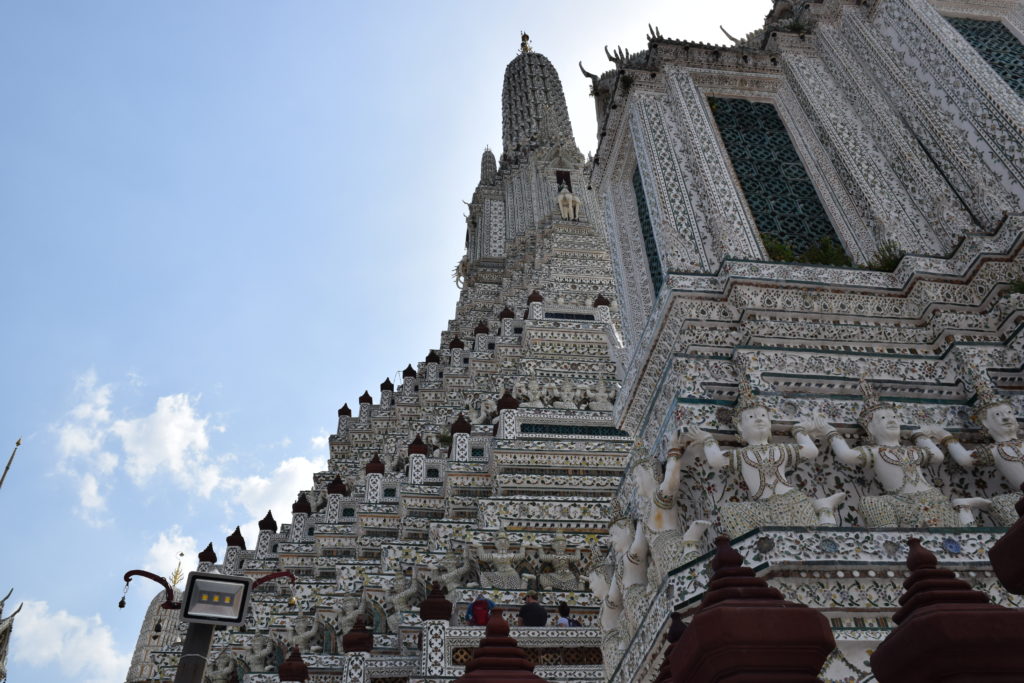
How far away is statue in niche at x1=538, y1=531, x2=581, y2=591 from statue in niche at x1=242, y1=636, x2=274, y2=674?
3.78 meters

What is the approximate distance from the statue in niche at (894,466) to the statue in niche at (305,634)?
7916 millimetres

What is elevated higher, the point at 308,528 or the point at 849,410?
the point at 308,528

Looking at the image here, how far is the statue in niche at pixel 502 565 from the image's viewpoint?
10234mm

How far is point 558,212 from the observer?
2908cm

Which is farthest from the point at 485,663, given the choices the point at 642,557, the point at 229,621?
the point at 642,557

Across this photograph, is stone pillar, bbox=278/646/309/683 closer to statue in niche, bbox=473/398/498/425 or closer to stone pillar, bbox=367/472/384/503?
stone pillar, bbox=367/472/384/503

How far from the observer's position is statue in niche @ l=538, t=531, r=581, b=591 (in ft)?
34.0

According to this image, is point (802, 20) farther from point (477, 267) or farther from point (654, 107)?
point (477, 267)

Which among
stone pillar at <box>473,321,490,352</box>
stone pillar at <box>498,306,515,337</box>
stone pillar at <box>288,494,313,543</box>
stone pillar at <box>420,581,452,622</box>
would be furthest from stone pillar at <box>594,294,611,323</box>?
stone pillar at <box>420,581,452,622</box>

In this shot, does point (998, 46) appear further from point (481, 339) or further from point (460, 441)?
point (481, 339)

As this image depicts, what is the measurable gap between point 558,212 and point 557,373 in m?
13.6

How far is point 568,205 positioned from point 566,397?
→ 14.8 m

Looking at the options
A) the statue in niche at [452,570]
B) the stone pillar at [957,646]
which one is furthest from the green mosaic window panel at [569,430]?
the stone pillar at [957,646]

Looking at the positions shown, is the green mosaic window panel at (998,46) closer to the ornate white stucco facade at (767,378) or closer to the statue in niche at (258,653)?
the ornate white stucco facade at (767,378)
